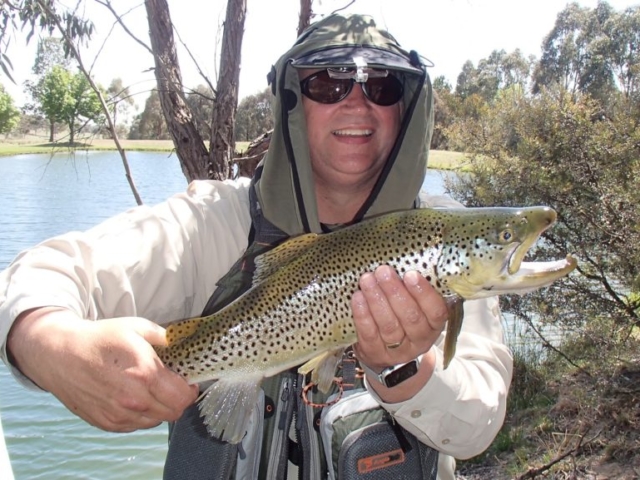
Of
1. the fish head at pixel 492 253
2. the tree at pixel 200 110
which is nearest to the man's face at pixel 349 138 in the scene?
the fish head at pixel 492 253

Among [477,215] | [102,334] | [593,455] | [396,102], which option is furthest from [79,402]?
[593,455]

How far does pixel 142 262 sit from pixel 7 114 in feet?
357

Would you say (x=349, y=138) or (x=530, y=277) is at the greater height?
(x=349, y=138)

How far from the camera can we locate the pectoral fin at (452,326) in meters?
2.50

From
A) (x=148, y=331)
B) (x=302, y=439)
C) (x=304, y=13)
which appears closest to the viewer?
(x=148, y=331)

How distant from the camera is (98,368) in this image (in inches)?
82.4

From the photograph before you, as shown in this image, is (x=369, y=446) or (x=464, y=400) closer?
(x=464, y=400)

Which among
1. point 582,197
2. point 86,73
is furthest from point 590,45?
point 86,73

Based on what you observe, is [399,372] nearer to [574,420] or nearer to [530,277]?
[530,277]

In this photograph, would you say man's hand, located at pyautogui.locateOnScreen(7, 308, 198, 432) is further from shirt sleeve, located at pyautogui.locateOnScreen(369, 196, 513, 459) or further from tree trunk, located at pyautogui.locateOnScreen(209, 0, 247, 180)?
tree trunk, located at pyautogui.locateOnScreen(209, 0, 247, 180)

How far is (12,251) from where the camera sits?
54.4 feet

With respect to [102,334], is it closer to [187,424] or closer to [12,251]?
[187,424]

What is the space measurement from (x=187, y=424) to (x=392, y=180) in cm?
187

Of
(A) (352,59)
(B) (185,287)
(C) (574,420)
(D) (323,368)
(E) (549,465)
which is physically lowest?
(C) (574,420)
